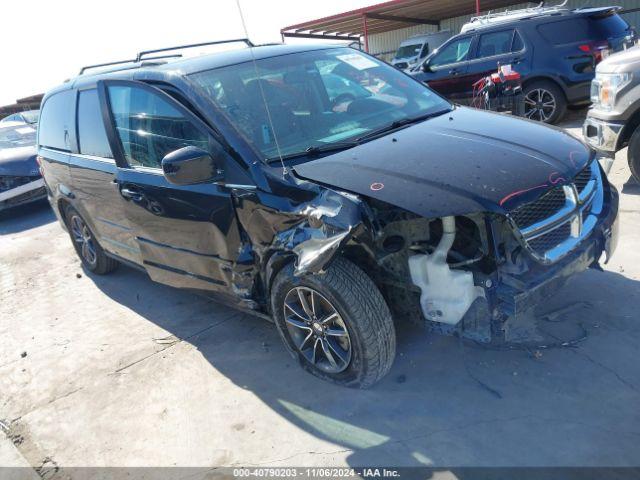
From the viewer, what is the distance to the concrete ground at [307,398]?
8.54 feet

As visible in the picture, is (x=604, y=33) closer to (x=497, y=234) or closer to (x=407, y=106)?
(x=407, y=106)

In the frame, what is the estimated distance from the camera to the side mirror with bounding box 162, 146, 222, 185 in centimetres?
299

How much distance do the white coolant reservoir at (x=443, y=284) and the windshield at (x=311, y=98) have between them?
95cm

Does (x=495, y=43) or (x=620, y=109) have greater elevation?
(x=495, y=43)

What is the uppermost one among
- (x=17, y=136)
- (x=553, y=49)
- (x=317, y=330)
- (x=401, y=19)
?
(x=17, y=136)

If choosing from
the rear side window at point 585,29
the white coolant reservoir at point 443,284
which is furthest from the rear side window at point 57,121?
the rear side window at point 585,29

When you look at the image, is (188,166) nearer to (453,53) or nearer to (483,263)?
(483,263)

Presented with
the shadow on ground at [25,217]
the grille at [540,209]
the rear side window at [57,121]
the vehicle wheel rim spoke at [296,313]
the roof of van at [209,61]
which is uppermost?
the roof of van at [209,61]

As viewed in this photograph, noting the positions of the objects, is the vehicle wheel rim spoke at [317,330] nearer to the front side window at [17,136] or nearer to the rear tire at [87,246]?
the rear tire at [87,246]

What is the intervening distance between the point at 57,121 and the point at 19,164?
15.6 feet

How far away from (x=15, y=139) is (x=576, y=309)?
1066cm

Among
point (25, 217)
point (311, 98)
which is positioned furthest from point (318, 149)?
point (25, 217)

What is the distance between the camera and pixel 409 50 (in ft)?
65.5

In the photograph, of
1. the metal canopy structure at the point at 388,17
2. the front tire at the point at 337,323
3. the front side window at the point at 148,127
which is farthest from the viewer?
the metal canopy structure at the point at 388,17
